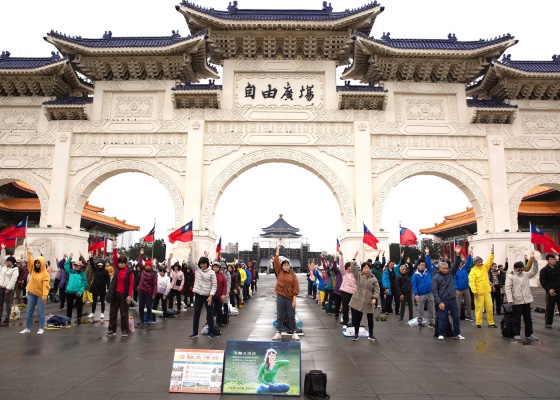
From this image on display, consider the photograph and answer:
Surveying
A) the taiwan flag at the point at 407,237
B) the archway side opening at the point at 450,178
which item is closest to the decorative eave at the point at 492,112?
the archway side opening at the point at 450,178

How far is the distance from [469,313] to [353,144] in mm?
8233

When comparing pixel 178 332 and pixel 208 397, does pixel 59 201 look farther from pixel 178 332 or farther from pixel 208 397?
pixel 208 397

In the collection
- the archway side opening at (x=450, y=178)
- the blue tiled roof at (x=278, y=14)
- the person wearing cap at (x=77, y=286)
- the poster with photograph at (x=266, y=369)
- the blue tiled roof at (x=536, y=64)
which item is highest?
the blue tiled roof at (x=278, y=14)

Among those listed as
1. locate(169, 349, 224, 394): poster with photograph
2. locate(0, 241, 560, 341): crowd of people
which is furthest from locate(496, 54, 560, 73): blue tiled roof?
locate(169, 349, 224, 394): poster with photograph

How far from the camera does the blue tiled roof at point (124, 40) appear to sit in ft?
50.8

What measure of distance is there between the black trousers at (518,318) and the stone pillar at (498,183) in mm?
9054

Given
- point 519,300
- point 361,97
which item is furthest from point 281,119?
point 519,300

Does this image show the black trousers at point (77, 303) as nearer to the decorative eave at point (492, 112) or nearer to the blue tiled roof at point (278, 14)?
the blue tiled roof at point (278, 14)

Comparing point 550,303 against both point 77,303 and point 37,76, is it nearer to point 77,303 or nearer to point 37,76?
point 77,303

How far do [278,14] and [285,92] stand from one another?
3238 millimetres

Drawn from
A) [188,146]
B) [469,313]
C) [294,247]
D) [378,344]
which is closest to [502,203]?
[469,313]

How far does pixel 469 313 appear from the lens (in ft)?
30.3

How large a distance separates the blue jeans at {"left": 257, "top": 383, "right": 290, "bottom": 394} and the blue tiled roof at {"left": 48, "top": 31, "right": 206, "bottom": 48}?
14433 mm

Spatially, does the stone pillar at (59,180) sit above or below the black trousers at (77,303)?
above
